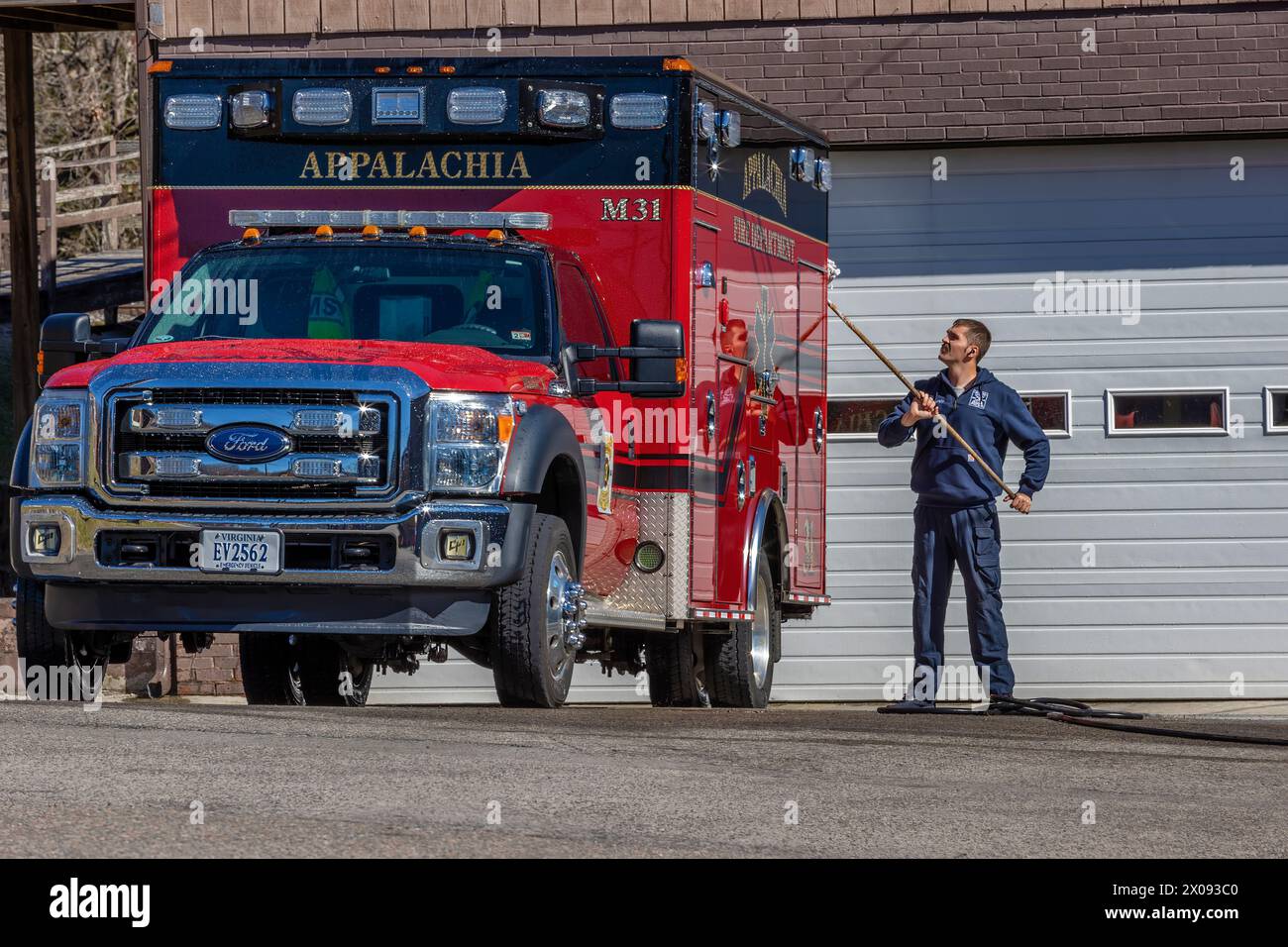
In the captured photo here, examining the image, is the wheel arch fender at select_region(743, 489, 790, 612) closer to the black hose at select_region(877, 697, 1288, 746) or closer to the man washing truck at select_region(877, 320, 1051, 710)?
the man washing truck at select_region(877, 320, 1051, 710)

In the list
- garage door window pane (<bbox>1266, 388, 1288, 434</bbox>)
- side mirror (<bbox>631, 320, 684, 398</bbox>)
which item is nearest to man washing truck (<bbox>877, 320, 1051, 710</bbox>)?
side mirror (<bbox>631, 320, 684, 398</bbox>)

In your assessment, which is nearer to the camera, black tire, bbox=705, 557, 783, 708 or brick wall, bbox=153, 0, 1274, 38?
black tire, bbox=705, 557, 783, 708

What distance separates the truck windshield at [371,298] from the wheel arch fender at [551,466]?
52 centimetres

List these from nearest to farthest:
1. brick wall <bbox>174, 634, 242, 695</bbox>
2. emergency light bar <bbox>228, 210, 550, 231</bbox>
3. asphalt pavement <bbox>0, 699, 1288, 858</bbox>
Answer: asphalt pavement <bbox>0, 699, 1288, 858</bbox> → emergency light bar <bbox>228, 210, 550, 231</bbox> → brick wall <bbox>174, 634, 242, 695</bbox>

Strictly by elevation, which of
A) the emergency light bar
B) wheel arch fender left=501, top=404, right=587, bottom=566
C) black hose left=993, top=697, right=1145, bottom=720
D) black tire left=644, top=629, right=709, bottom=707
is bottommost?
black hose left=993, top=697, right=1145, bottom=720

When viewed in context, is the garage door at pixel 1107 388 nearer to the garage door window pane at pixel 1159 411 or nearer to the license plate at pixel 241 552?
the garage door window pane at pixel 1159 411

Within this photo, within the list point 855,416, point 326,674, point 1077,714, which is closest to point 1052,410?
point 855,416

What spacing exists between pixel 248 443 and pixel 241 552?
1.37 ft

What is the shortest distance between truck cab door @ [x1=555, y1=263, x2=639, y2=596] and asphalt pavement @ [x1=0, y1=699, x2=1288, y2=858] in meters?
0.92

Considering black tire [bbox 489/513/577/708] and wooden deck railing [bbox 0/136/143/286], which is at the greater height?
wooden deck railing [bbox 0/136/143/286]

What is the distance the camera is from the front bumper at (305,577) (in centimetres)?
871

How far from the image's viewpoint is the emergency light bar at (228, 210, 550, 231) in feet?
33.7

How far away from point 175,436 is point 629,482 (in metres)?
2.30

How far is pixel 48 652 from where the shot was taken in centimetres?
937
